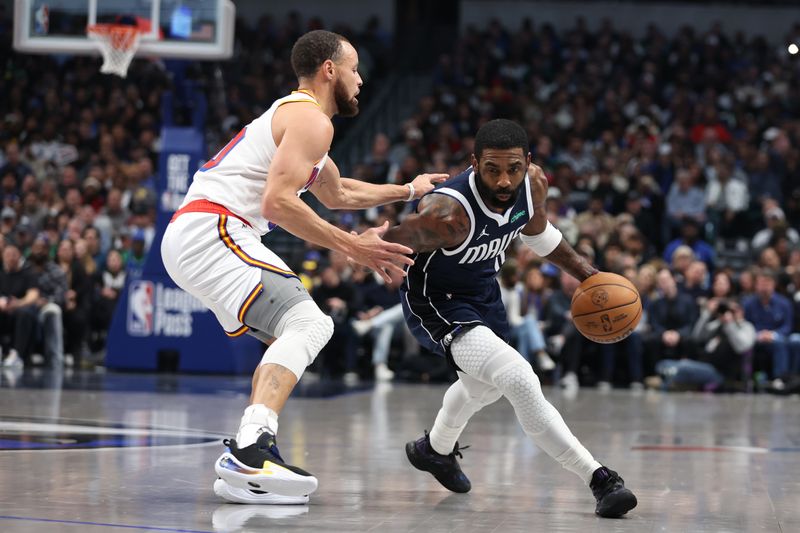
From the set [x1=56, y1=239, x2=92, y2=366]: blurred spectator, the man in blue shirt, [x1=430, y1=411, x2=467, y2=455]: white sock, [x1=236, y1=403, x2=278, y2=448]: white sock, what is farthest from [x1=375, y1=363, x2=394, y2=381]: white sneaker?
[x1=236, y1=403, x2=278, y2=448]: white sock

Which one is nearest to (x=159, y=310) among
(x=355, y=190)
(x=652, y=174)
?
(x=355, y=190)

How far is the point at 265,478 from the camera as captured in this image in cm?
497

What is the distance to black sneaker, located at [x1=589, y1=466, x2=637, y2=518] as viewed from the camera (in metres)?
5.09

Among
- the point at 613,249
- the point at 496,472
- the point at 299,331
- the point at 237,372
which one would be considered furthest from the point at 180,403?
the point at 613,249

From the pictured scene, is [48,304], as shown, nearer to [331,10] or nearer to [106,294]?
[106,294]

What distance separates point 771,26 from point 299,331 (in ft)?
65.0

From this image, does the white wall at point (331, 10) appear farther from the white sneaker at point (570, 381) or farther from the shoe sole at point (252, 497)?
the shoe sole at point (252, 497)

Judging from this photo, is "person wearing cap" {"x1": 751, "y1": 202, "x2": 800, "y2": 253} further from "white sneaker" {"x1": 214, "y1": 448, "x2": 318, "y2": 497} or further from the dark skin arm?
"white sneaker" {"x1": 214, "y1": 448, "x2": 318, "y2": 497}

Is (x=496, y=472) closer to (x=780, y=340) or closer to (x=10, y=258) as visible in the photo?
(x=780, y=340)

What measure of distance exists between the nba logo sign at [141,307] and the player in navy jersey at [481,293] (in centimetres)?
793

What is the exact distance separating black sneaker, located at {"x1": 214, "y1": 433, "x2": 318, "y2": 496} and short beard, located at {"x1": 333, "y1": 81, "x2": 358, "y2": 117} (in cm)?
158

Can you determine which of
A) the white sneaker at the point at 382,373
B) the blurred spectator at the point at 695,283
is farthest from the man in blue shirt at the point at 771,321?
the white sneaker at the point at 382,373

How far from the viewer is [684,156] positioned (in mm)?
17781

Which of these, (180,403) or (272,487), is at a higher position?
(272,487)
